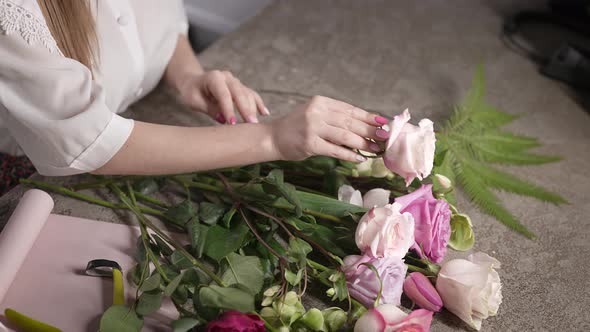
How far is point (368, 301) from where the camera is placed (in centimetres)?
58

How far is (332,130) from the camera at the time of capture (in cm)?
62

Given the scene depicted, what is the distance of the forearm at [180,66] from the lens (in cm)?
92

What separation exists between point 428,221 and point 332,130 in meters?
0.15

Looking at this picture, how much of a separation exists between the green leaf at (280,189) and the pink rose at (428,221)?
112 millimetres

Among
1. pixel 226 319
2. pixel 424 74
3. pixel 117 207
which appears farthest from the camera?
pixel 424 74

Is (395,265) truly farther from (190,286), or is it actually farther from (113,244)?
(113,244)

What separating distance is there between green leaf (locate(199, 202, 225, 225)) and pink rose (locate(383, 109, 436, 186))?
0.74 ft

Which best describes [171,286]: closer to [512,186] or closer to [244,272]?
[244,272]

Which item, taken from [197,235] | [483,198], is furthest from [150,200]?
[483,198]

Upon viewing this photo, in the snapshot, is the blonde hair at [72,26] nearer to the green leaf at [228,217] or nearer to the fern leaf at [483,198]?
the green leaf at [228,217]

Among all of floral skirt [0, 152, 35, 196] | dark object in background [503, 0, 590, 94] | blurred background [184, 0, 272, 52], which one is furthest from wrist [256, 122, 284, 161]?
blurred background [184, 0, 272, 52]

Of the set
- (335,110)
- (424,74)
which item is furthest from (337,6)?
(335,110)

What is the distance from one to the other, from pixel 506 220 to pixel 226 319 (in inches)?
17.8

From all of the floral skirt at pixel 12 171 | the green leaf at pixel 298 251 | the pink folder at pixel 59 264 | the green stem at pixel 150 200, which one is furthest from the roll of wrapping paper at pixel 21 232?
the green leaf at pixel 298 251
